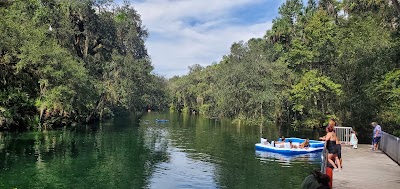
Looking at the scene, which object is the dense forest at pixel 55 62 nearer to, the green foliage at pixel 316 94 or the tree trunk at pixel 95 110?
the tree trunk at pixel 95 110

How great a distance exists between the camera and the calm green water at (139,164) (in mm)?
20156

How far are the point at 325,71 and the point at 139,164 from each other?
3083 cm

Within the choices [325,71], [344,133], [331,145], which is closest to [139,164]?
[344,133]

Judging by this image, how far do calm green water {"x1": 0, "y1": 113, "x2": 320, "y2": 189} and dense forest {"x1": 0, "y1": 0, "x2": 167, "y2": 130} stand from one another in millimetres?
5685

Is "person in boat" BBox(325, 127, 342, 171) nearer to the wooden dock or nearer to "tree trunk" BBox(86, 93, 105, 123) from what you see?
the wooden dock

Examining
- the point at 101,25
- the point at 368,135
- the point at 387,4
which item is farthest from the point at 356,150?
the point at 101,25

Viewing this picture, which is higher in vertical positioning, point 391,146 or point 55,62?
point 55,62

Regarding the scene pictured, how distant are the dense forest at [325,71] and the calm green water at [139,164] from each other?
33.6 ft

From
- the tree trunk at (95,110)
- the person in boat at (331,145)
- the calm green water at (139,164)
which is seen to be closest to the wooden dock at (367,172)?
the person in boat at (331,145)

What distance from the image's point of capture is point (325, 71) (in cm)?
4759

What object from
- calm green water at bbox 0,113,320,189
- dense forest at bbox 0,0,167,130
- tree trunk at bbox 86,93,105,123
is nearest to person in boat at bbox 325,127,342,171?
calm green water at bbox 0,113,320,189

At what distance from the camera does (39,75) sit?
141 ft

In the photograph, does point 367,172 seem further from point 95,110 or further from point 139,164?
point 95,110

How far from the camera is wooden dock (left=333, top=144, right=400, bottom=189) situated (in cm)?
1259
